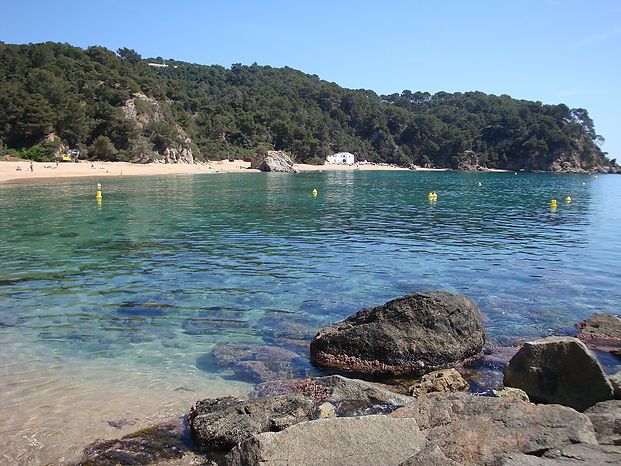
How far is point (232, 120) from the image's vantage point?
13275cm

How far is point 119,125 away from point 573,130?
151002 mm

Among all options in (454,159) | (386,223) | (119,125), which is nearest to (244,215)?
(386,223)

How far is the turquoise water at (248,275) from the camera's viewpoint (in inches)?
363

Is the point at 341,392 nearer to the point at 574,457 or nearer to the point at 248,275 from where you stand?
the point at 574,457

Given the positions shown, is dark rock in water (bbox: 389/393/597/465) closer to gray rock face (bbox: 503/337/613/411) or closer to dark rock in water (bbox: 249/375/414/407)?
dark rock in water (bbox: 249/375/414/407)

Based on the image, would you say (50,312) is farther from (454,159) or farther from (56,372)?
(454,159)

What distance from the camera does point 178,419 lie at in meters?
5.96

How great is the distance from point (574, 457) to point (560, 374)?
8.42 feet

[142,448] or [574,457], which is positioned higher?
[574,457]

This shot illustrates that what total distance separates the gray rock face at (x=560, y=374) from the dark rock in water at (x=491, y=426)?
3.71ft

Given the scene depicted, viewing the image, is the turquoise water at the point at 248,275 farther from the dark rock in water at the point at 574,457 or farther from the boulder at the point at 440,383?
the dark rock in water at the point at 574,457

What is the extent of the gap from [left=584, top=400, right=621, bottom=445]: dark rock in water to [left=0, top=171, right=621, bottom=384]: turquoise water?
13.4 ft

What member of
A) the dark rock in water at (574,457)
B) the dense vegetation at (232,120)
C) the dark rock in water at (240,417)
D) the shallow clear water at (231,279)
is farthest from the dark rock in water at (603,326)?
the dense vegetation at (232,120)

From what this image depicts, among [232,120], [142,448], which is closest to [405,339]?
[142,448]
